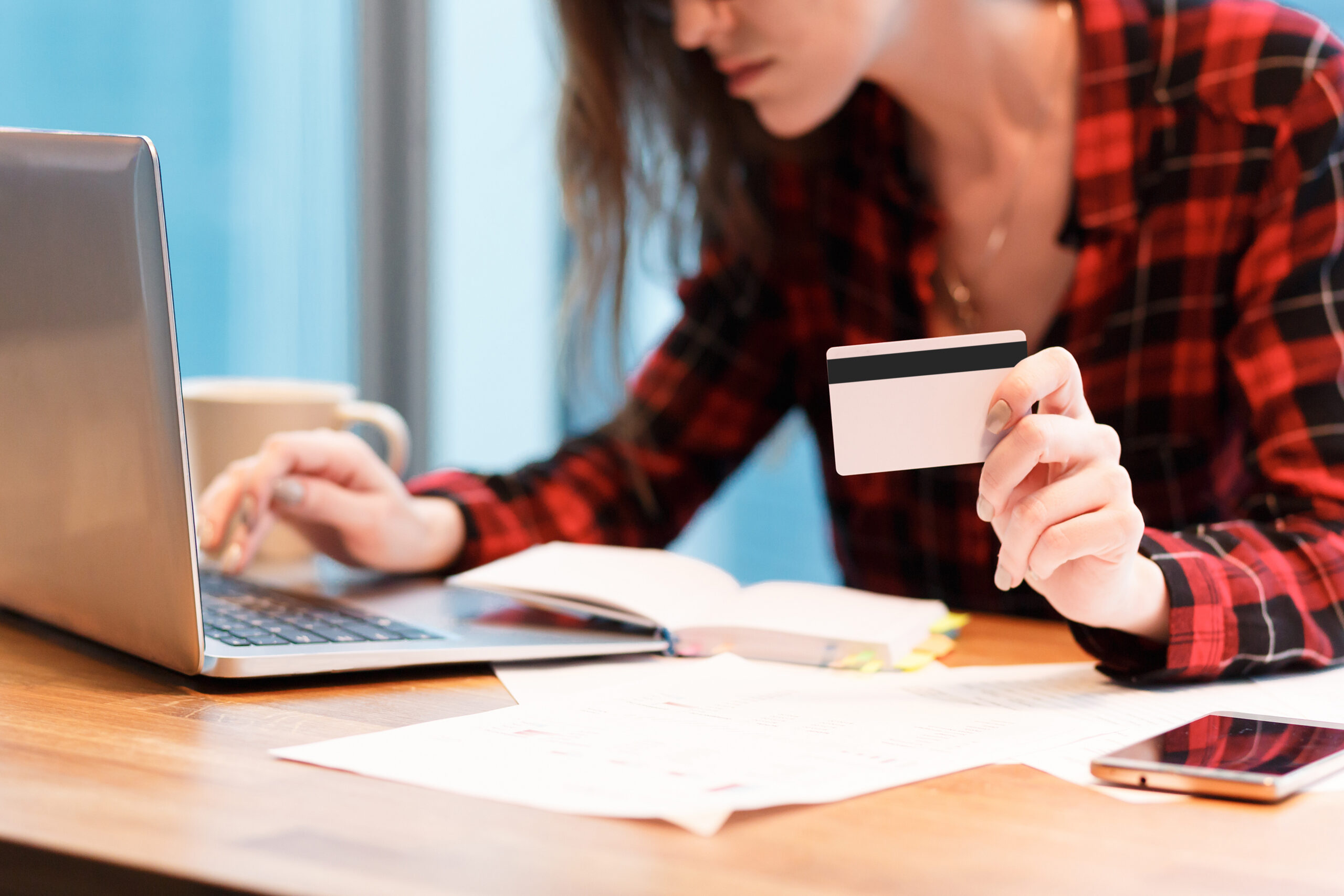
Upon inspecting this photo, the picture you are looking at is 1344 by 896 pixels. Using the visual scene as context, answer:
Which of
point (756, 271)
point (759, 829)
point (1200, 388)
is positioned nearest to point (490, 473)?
point (756, 271)

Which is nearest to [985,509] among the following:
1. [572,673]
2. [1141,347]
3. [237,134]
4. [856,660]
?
[856,660]

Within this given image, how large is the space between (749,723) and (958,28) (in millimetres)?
780

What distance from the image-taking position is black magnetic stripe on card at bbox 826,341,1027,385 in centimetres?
64

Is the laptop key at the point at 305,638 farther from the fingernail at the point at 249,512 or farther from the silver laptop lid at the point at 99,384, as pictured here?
the fingernail at the point at 249,512

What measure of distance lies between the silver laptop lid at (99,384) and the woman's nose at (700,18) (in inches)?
24.3

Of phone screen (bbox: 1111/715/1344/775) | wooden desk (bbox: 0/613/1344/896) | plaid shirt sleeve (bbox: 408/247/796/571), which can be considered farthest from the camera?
plaid shirt sleeve (bbox: 408/247/796/571)

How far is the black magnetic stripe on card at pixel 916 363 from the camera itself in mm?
641

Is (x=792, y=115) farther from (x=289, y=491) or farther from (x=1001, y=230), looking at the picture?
(x=289, y=491)

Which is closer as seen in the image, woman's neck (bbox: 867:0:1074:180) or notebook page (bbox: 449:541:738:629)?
notebook page (bbox: 449:541:738:629)

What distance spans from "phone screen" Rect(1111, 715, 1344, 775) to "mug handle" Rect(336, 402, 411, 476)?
2.46ft

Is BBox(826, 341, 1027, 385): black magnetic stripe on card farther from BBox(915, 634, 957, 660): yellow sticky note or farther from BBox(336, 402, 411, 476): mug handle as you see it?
BBox(336, 402, 411, 476): mug handle

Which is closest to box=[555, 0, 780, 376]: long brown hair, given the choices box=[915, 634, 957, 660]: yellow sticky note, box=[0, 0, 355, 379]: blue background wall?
box=[915, 634, 957, 660]: yellow sticky note

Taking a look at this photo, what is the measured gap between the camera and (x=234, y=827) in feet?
1.54

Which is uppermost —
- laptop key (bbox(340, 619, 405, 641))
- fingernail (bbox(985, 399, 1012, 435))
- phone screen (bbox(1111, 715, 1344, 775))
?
fingernail (bbox(985, 399, 1012, 435))
